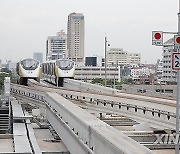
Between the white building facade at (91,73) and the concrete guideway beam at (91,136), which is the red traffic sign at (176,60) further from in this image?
the white building facade at (91,73)


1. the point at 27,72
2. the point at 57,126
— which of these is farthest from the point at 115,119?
the point at 27,72

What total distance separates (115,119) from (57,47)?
15062 cm

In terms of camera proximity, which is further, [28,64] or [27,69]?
[27,69]

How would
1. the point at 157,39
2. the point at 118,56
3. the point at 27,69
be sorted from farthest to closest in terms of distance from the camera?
the point at 118,56 < the point at 27,69 < the point at 157,39

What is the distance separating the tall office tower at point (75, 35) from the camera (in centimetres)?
18138

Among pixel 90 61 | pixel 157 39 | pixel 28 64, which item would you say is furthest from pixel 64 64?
pixel 90 61

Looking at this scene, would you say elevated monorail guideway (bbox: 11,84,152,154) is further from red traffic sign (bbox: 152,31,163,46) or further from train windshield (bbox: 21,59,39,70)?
train windshield (bbox: 21,59,39,70)

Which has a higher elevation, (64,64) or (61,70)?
(64,64)

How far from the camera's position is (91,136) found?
838 centimetres

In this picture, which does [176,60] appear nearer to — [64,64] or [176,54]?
[176,54]

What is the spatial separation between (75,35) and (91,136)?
17917 centimetres

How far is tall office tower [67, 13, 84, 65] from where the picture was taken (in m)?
181

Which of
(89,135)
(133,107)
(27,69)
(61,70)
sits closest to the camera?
(89,135)

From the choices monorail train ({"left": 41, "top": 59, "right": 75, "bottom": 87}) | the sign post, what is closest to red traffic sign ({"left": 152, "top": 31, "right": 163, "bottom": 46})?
the sign post
